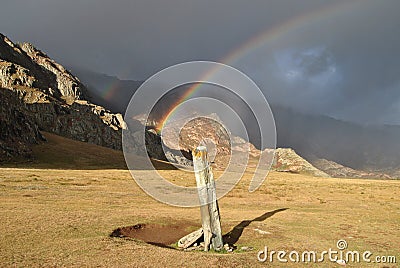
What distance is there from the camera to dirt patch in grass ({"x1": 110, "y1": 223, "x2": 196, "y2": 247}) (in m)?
20.0

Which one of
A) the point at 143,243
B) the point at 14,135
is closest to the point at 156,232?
the point at 143,243

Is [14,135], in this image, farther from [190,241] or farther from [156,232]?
[190,241]

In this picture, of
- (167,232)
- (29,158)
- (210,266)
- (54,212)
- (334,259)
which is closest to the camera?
(210,266)

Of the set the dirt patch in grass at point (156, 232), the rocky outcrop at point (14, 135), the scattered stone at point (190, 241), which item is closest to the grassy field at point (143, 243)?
the dirt patch in grass at point (156, 232)

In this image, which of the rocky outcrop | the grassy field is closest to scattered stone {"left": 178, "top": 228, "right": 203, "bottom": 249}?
the grassy field

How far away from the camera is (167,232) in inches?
869

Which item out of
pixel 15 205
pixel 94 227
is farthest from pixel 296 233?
pixel 15 205

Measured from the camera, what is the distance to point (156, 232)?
72.1 ft

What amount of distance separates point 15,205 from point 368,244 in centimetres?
2634

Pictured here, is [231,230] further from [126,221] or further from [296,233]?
[126,221]

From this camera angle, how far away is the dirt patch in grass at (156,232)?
2003cm

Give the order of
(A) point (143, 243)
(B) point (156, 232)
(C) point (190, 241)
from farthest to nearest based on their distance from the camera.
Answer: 1. (B) point (156, 232)
2. (C) point (190, 241)
3. (A) point (143, 243)

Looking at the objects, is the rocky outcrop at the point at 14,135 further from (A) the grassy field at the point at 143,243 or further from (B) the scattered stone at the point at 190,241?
(B) the scattered stone at the point at 190,241

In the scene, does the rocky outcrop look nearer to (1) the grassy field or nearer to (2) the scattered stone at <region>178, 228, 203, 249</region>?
(1) the grassy field
